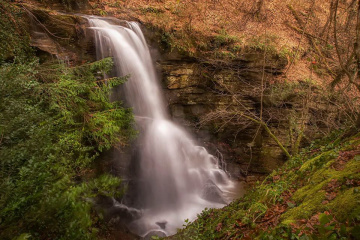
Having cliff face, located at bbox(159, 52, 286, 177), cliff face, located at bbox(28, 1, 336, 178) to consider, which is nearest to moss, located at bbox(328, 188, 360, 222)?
cliff face, located at bbox(28, 1, 336, 178)

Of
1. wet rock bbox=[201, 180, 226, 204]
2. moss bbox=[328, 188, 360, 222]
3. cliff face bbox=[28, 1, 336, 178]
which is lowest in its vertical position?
moss bbox=[328, 188, 360, 222]

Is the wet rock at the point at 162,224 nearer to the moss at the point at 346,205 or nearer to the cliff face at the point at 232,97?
the cliff face at the point at 232,97

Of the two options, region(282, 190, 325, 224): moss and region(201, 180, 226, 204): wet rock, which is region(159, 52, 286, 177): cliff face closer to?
region(201, 180, 226, 204): wet rock

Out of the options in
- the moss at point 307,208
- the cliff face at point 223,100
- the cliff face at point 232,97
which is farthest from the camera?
the cliff face at point 223,100

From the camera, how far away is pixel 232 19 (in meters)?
11.5

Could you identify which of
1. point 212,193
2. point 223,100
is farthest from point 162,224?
point 223,100

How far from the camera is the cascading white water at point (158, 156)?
678cm

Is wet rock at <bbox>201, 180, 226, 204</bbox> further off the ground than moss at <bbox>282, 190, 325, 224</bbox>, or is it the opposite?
wet rock at <bbox>201, 180, 226, 204</bbox>

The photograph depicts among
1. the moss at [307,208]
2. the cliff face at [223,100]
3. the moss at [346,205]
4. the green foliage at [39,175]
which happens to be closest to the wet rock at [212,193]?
the cliff face at [223,100]

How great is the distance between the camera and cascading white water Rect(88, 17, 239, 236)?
6.78 meters

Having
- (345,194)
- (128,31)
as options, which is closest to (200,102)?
(128,31)

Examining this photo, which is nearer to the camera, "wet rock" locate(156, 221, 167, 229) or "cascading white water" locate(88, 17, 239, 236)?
"wet rock" locate(156, 221, 167, 229)

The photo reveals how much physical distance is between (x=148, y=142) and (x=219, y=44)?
6120mm

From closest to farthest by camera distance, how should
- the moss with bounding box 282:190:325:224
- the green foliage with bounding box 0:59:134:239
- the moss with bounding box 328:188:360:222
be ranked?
1. the moss with bounding box 328:188:360:222
2. the green foliage with bounding box 0:59:134:239
3. the moss with bounding box 282:190:325:224
